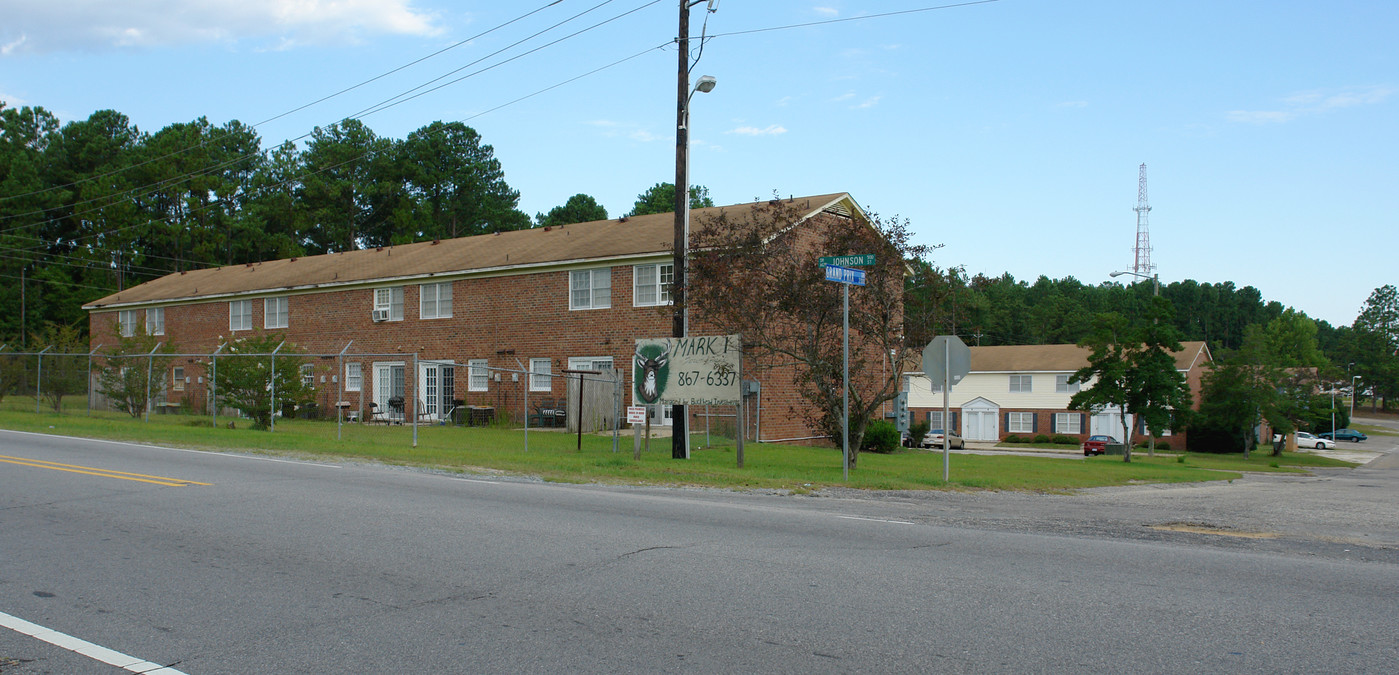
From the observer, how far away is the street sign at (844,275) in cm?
1505

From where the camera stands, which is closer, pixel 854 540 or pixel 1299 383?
pixel 854 540

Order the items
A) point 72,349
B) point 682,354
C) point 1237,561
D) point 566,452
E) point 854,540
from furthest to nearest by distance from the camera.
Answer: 1. point 72,349
2. point 566,452
3. point 682,354
4. point 854,540
5. point 1237,561

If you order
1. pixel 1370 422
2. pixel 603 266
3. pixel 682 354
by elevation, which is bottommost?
pixel 1370 422

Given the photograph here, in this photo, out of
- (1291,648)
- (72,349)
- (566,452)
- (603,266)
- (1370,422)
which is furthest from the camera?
(1370,422)

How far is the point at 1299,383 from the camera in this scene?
47.2m

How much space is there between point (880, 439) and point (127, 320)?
38401 millimetres

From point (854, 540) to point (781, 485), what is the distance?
6.43m

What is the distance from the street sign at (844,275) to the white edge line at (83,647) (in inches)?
446

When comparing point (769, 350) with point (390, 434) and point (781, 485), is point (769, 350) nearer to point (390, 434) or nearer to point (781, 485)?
point (781, 485)

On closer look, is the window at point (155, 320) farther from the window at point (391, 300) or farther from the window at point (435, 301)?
the window at point (435, 301)

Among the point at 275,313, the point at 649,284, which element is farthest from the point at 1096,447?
the point at 275,313

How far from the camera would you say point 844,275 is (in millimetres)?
15219

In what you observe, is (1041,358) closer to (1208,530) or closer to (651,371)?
(651,371)

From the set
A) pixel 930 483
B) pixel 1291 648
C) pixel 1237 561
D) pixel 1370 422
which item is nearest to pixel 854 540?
pixel 1237 561
